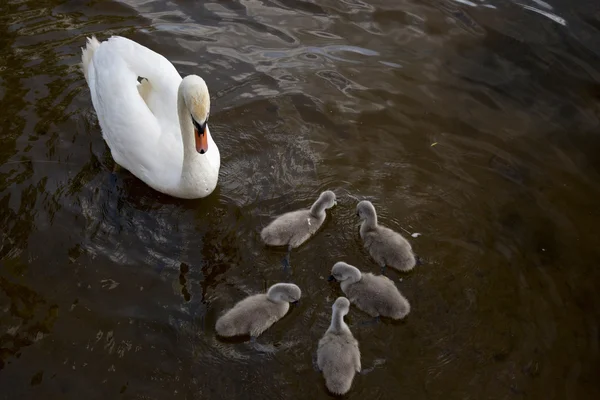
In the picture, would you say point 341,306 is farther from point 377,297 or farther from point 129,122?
point 129,122

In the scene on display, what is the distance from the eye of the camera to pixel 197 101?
15.3ft

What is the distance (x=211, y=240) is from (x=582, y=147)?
14.3 ft

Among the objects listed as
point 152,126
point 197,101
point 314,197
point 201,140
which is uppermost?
point 197,101

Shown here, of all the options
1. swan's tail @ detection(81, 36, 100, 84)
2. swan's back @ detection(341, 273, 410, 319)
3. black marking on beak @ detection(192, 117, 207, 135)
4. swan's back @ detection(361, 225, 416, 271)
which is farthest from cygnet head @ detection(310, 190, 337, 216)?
swan's tail @ detection(81, 36, 100, 84)

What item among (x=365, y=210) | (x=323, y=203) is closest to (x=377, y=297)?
(x=365, y=210)

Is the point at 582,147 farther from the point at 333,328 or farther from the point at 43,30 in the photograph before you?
the point at 43,30

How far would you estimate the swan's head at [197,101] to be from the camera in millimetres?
4648

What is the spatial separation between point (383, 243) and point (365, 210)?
14.3 inches

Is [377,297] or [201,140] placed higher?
[201,140]

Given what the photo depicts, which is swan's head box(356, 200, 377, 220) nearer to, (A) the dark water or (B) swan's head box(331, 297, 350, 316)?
(A) the dark water

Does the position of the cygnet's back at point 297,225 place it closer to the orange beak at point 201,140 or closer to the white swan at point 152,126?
the white swan at point 152,126

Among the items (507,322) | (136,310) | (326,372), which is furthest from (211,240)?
(507,322)

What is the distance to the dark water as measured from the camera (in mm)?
4316

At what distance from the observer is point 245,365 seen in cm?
422
